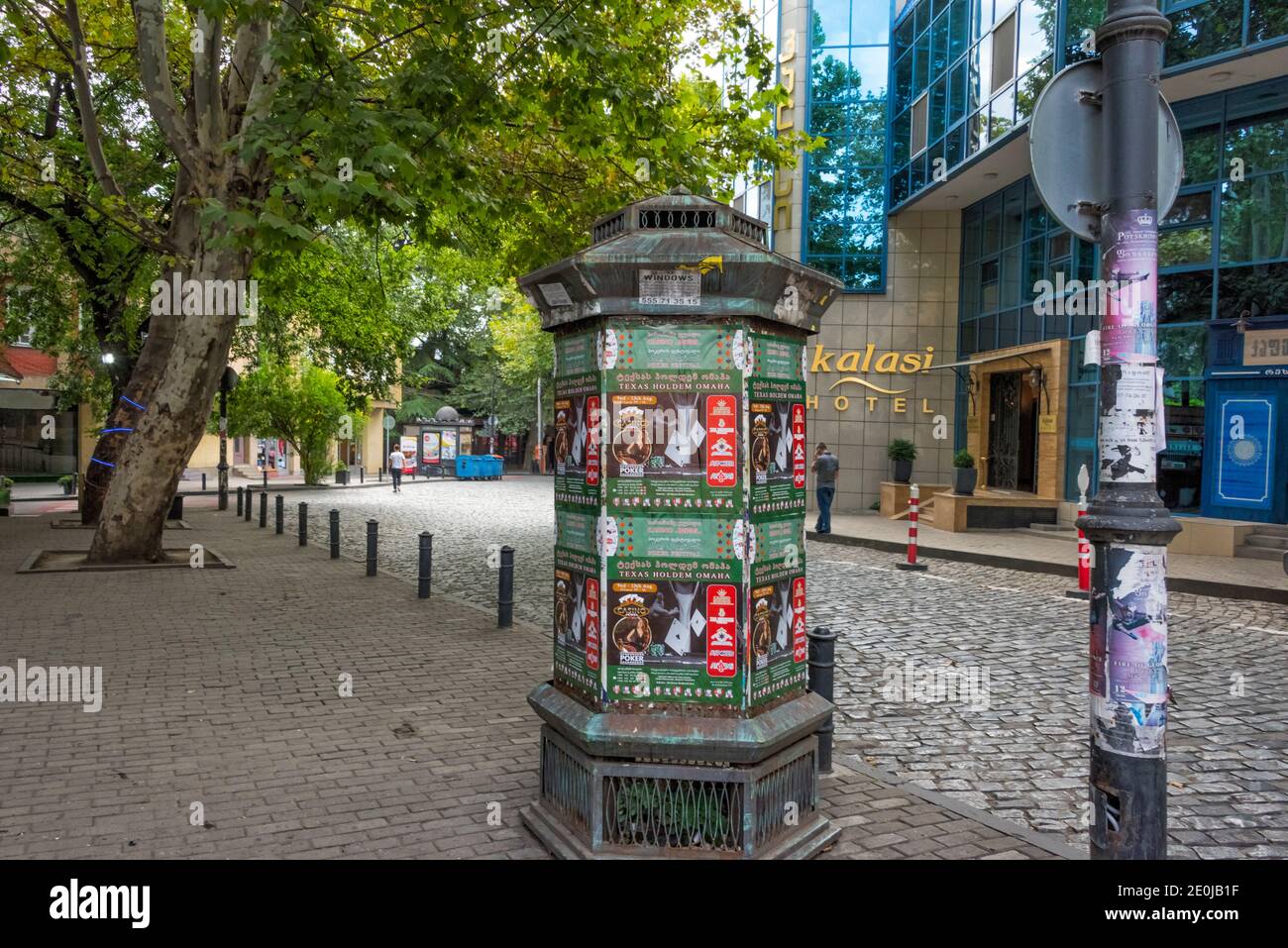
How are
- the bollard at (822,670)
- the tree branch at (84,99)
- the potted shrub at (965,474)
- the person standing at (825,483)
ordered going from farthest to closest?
1. the person standing at (825,483)
2. the potted shrub at (965,474)
3. the tree branch at (84,99)
4. the bollard at (822,670)

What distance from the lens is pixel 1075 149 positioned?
10.8ft

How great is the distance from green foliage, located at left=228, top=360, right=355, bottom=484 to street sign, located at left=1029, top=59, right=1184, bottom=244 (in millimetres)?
30382

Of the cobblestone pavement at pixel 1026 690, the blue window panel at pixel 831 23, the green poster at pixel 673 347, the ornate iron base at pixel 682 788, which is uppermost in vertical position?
the blue window panel at pixel 831 23

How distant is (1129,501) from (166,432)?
40.5 ft

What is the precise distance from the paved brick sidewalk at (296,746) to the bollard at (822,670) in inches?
8.5

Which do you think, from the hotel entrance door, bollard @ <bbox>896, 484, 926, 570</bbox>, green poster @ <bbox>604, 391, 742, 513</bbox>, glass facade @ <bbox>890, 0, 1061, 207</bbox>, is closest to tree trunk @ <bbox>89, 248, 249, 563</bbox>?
green poster @ <bbox>604, 391, 742, 513</bbox>

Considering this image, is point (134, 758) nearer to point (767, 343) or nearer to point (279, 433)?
point (767, 343)

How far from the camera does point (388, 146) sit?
7.14 meters

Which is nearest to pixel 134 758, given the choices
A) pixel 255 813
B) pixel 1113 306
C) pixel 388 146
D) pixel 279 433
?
pixel 255 813

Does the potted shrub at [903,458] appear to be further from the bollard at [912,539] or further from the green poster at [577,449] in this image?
the green poster at [577,449]

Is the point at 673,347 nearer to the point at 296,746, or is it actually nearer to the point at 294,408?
the point at 296,746

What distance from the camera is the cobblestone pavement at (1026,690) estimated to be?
4.77 metres

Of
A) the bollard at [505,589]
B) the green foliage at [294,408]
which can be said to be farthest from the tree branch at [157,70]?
the green foliage at [294,408]

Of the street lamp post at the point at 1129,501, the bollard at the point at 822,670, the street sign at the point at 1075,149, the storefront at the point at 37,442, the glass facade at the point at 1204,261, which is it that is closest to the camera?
the street lamp post at the point at 1129,501
